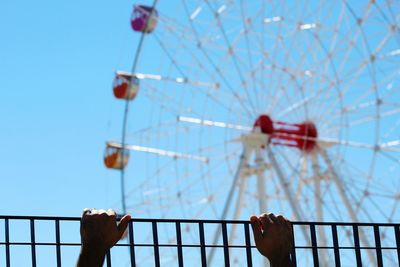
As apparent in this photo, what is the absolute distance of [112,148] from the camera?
104 feet

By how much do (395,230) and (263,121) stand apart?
876 inches

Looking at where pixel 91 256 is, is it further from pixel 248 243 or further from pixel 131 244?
pixel 248 243

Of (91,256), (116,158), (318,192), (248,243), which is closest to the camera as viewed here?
(91,256)

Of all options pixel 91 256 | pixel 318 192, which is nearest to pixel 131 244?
pixel 91 256

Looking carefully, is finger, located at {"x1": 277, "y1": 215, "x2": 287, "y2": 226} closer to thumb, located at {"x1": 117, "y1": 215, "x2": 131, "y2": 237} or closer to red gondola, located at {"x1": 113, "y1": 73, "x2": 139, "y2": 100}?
thumb, located at {"x1": 117, "y1": 215, "x2": 131, "y2": 237}

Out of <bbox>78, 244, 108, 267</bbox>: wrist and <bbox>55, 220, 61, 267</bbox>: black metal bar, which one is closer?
<bbox>78, 244, 108, 267</bbox>: wrist

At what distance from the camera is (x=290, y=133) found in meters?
28.7

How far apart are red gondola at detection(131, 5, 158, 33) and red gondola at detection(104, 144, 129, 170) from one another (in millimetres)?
3725

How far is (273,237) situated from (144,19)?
90.4 ft

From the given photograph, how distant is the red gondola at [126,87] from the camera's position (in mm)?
31359

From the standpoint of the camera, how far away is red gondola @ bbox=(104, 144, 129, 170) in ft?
102

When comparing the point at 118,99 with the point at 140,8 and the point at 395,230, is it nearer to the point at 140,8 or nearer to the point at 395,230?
the point at 140,8

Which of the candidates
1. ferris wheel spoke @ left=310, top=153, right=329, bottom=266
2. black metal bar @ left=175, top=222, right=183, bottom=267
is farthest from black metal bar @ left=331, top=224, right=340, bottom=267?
ferris wheel spoke @ left=310, top=153, right=329, bottom=266

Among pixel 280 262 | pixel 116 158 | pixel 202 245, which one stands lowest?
pixel 280 262
